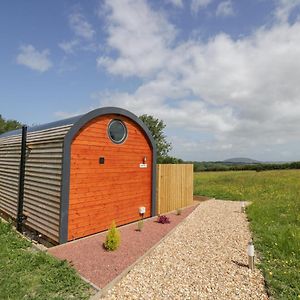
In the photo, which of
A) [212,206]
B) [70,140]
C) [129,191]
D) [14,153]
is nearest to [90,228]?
[129,191]

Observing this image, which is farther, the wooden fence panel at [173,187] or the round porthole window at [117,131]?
the wooden fence panel at [173,187]

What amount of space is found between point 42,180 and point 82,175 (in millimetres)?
1575

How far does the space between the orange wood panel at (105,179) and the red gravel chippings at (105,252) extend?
0.68 m

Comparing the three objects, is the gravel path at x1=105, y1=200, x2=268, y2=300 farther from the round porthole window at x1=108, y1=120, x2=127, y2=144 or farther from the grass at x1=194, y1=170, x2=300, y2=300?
the round porthole window at x1=108, y1=120, x2=127, y2=144

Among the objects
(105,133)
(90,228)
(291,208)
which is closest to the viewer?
(90,228)

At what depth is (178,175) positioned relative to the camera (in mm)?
14656

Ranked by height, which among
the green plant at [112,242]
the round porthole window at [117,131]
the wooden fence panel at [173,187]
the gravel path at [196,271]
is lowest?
the gravel path at [196,271]

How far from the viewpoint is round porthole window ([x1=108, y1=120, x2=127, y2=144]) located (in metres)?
10.3

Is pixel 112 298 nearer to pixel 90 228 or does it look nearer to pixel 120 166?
pixel 90 228

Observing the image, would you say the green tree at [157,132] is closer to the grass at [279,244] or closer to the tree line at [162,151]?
the tree line at [162,151]

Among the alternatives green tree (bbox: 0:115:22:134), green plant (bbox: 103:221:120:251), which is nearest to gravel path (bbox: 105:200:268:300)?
green plant (bbox: 103:221:120:251)

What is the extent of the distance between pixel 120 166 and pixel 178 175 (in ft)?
16.0

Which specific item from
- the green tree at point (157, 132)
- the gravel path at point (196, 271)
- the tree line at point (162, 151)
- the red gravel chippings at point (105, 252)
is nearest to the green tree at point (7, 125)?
the tree line at point (162, 151)

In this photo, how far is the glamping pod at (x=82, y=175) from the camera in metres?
8.59
